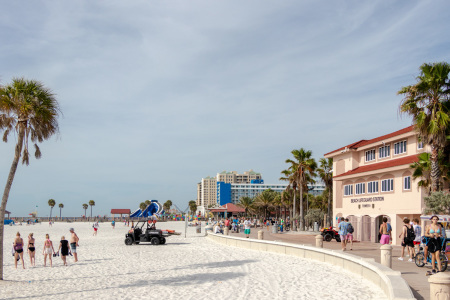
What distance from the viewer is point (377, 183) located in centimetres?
3262

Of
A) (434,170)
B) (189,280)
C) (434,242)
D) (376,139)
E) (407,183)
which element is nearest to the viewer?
(434,242)

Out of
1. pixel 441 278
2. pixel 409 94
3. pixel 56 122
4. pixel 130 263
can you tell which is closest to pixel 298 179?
pixel 409 94

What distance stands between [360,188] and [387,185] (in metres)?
3.91

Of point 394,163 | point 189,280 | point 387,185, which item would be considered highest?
point 394,163

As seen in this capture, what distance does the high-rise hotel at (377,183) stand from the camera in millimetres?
29188

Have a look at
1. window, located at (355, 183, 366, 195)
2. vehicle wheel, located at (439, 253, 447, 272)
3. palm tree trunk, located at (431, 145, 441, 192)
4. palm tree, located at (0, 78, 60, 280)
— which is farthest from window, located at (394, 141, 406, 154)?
palm tree, located at (0, 78, 60, 280)

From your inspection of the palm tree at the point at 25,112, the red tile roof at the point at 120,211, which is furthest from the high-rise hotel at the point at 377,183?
the red tile roof at the point at 120,211

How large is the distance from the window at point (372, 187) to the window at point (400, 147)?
9.09 ft

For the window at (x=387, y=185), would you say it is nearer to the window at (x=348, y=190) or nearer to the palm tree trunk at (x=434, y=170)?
the window at (x=348, y=190)

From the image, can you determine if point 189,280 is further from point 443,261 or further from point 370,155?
point 370,155

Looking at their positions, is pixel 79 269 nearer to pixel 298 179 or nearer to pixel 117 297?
pixel 117 297

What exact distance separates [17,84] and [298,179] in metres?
40.6

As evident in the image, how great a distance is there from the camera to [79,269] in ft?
60.7

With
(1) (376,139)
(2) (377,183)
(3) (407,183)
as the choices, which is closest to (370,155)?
(1) (376,139)
